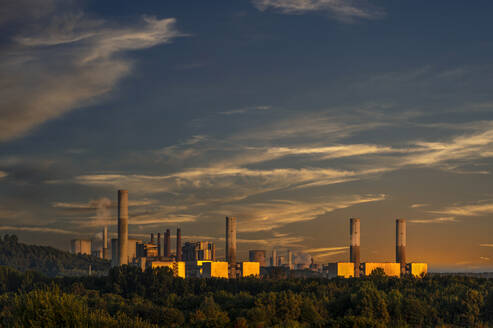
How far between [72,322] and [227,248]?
147901 mm

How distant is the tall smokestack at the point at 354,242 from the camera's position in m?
177

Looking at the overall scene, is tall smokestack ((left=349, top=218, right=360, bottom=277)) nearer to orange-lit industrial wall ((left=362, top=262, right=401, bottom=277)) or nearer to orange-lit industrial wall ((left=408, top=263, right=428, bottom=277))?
orange-lit industrial wall ((left=362, top=262, right=401, bottom=277))

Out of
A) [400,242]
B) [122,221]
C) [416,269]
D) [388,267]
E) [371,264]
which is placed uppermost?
[122,221]

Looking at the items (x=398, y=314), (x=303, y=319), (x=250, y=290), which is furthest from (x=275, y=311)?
(x=250, y=290)

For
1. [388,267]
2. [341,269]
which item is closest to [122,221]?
[341,269]

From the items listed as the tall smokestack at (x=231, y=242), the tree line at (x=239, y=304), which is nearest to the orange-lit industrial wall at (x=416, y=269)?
the tree line at (x=239, y=304)

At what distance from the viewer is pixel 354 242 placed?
17788 cm

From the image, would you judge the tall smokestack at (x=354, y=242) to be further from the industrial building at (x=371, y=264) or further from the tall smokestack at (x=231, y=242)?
the tall smokestack at (x=231, y=242)

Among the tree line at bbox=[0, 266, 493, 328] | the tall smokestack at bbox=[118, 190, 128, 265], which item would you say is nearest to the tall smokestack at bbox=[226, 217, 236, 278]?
the tree line at bbox=[0, 266, 493, 328]

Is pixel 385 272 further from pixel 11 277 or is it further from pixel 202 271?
pixel 11 277

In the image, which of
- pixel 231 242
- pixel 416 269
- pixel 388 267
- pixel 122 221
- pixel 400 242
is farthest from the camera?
pixel 416 269

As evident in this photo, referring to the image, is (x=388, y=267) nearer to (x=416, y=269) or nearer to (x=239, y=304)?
(x=416, y=269)

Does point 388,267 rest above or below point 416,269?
above

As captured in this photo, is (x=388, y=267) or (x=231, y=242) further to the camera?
(x=231, y=242)
